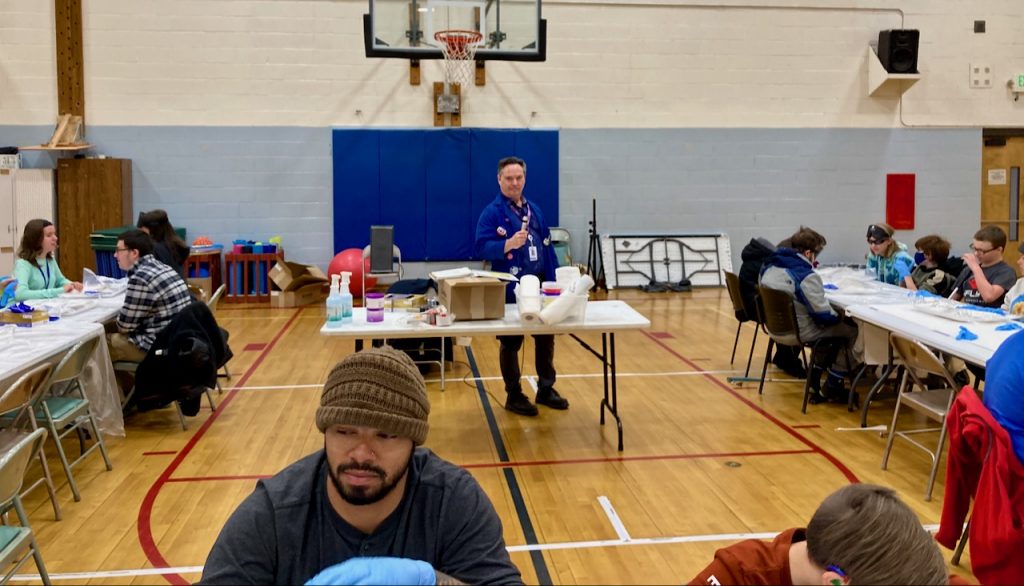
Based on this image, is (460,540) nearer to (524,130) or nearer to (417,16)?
(417,16)

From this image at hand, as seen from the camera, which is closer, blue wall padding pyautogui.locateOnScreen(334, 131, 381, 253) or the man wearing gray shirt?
the man wearing gray shirt

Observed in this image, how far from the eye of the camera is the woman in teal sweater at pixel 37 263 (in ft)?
19.9

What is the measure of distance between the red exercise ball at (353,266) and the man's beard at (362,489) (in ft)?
29.3

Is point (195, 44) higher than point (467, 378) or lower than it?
higher

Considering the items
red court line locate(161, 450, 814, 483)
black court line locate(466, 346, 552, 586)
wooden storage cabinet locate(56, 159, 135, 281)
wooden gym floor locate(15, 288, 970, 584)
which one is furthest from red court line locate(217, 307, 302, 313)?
red court line locate(161, 450, 814, 483)

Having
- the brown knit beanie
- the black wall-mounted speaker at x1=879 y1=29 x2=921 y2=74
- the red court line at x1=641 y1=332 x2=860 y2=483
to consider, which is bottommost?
the red court line at x1=641 y1=332 x2=860 y2=483

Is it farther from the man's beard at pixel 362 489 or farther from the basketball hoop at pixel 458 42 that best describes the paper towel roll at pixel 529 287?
the basketball hoop at pixel 458 42

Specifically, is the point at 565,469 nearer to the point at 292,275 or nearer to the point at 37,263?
the point at 37,263

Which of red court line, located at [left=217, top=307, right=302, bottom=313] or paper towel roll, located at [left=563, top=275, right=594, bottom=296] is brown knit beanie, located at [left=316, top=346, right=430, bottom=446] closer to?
paper towel roll, located at [left=563, top=275, right=594, bottom=296]

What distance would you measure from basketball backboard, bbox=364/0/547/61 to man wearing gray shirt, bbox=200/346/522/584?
827 centimetres

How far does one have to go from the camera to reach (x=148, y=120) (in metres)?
10.9

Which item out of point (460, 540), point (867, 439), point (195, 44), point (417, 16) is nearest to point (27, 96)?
point (195, 44)

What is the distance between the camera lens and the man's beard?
63.2 inches

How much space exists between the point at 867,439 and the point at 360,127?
8.02m
